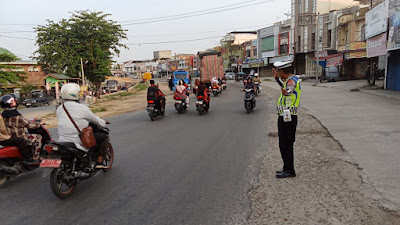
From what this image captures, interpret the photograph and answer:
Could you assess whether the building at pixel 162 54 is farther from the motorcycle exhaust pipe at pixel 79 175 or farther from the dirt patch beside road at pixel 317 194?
the motorcycle exhaust pipe at pixel 79 175

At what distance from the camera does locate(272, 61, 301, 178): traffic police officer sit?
433cm

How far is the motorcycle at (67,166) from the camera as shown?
150 inches

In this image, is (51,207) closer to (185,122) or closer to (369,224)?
(369,224)

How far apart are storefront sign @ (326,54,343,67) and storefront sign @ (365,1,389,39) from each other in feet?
29.9

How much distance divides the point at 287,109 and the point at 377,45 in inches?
659

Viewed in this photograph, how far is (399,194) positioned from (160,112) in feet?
29.5

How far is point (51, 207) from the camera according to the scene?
3.73 metres

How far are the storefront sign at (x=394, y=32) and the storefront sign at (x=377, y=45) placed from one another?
3.10ft

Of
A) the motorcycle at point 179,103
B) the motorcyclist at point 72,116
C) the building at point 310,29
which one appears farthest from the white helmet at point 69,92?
the building at point 310,29

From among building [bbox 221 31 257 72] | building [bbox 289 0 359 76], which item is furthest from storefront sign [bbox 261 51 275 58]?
building [bbox 221 31 257 72]

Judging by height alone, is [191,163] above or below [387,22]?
below

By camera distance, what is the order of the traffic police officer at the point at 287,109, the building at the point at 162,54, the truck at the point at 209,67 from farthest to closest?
the building at the point at 162,54, the truck at the point at 209,67, the traffic police officer at the point at 287,109

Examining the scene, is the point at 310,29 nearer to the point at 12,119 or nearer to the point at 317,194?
the point at 317,194

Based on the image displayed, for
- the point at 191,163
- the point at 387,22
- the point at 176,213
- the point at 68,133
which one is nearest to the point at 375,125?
the point at 191,163
